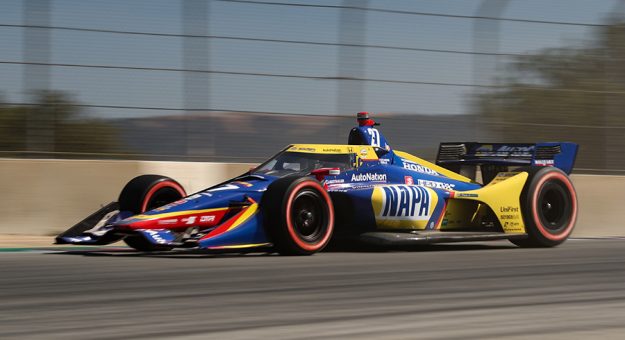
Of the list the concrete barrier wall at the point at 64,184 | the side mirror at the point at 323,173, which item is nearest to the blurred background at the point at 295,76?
the concrete barrier wall at the point at 64,184

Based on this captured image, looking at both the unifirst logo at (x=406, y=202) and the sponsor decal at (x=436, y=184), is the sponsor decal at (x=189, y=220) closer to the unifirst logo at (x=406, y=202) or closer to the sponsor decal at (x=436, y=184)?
the unifirst logo at (x=406, y=202)

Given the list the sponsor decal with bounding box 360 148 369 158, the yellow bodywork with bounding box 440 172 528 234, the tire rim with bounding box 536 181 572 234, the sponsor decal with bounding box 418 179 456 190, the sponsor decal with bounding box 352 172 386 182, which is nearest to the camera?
the sponsor decal with bounding box 352 172 386 182

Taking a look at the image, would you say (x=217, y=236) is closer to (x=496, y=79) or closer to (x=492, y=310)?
(x=492, y=310)

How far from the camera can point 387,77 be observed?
13.0 m

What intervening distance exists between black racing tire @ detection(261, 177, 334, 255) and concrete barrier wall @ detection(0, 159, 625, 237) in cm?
291

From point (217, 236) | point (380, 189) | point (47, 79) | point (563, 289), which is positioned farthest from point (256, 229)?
point (47, 79)

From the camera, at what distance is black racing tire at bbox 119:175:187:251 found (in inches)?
384

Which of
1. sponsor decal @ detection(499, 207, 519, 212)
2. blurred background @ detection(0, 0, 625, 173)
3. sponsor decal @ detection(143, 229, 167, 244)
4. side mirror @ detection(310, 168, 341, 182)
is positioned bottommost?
sponsor decal @ detection(143, 229, 167, 244)

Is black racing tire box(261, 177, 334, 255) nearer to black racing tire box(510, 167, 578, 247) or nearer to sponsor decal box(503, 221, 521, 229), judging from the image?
sponsor decal box(503, 221, 521, 229)

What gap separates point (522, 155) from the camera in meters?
11.5

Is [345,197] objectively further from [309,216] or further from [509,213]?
[509,213]

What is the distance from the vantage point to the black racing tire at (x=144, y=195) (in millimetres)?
9742

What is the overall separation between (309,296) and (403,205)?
3717 millimetres

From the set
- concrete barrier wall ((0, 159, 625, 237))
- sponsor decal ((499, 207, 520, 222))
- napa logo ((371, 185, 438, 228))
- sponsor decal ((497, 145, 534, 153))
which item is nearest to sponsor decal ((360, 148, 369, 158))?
napa logo ((371, 185, 438, 228))
